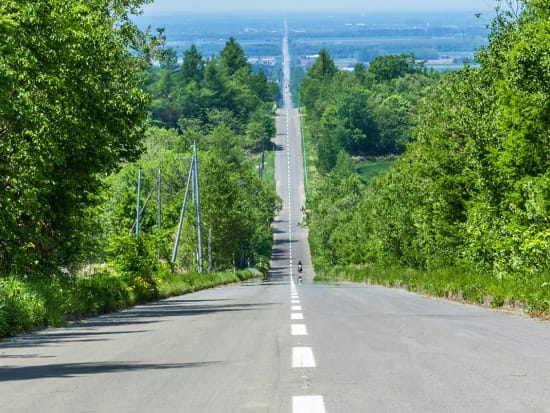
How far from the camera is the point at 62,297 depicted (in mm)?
22688

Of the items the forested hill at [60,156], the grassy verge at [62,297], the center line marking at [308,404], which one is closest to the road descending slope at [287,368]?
the center line marking at [308,404]

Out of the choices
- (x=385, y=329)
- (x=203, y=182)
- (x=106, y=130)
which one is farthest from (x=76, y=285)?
(x=203, y=182)

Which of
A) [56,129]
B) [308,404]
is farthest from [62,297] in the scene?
[308,404]

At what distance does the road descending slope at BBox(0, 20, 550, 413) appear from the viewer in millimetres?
8500

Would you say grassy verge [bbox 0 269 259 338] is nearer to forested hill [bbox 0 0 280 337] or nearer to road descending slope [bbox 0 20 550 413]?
forested hill [bbox 0 0 280 337]

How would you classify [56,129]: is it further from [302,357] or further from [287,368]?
[287,368]

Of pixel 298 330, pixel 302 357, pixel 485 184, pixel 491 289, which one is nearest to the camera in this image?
pixel 302 357

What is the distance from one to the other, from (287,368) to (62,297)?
42.0 ft

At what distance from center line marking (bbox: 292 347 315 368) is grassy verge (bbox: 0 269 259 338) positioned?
647 cm

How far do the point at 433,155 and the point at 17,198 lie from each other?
2319 cm

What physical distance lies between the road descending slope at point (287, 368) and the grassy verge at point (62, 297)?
34.0 inches

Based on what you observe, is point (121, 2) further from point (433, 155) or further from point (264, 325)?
point (264, 325)

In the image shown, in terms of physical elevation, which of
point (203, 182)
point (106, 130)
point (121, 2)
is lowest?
point (203, 182)

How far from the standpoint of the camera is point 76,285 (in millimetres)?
26266
